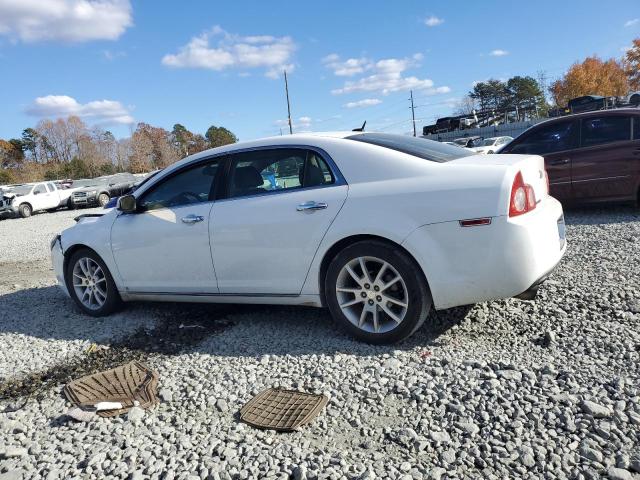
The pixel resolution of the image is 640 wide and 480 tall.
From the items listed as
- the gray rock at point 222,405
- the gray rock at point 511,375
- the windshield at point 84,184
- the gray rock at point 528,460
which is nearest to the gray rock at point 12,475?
the gray rock at point 222,405

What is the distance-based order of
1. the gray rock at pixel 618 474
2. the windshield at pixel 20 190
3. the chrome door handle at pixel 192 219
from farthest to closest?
the windshield at pixel 20 190 < the chrome door handle at pixel 192 219 < the gray rock at pixel 618 474

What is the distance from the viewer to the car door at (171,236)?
424 cm

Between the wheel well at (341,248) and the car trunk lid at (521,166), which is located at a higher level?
the car trunk lid at (521,166)

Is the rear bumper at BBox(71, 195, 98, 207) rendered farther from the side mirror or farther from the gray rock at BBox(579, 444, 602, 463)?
the gray rock at BBox(579, 444, 602, 463)

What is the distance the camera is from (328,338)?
12.8ft

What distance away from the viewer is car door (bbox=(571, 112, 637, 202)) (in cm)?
716

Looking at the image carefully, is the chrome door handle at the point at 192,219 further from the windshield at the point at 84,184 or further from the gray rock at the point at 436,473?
the windshield at the point at 84,184

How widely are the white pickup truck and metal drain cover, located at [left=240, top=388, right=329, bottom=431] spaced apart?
2458cm

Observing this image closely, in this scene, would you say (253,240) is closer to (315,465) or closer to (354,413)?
(354,413)

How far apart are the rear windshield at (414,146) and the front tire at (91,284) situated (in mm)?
2832

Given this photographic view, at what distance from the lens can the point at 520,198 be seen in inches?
129

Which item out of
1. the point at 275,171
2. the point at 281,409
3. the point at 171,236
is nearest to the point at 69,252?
the point at 171,236

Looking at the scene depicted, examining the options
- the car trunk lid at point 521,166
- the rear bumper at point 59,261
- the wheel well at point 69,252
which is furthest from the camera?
the rear bumper at point 59,261

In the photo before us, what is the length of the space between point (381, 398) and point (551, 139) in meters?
6.32
